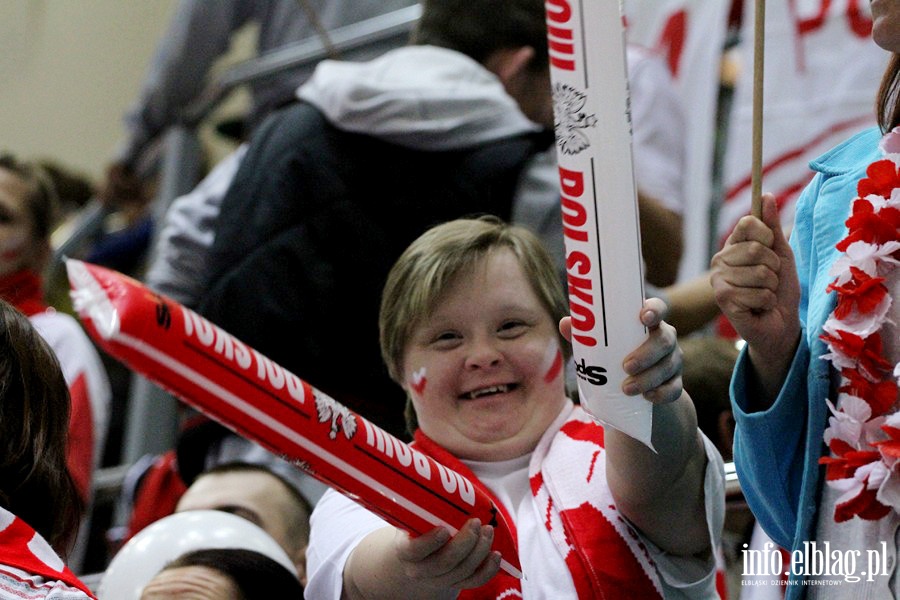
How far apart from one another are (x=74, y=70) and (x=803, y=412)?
19.0 ft

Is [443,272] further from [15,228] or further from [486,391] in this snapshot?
[15,228]

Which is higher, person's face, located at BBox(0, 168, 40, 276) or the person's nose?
the person's nose

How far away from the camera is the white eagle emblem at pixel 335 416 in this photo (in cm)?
125

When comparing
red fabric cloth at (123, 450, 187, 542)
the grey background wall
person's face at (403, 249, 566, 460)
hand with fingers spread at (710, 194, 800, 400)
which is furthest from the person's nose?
the grey background wall

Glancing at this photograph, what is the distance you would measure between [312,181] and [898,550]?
133 cm

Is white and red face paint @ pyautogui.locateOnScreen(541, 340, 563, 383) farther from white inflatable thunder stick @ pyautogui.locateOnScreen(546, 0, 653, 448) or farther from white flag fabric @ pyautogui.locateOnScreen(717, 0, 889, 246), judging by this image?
white flag fabric @ pyautogui.locateOnScreen(717, 0, 889, 246)

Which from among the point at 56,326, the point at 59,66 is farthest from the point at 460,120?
the point at 59,66

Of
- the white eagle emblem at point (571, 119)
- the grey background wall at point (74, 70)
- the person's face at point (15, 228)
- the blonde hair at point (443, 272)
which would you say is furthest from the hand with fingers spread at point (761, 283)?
the grey background wall at point (74, 70)

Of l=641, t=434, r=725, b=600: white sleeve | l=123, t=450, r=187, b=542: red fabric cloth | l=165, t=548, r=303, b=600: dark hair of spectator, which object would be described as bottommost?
l=123, t=450, r=187, b=542: red fabric cloth

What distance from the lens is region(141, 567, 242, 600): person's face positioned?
183 cm

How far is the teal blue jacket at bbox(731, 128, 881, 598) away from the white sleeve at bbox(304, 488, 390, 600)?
409 millimetres

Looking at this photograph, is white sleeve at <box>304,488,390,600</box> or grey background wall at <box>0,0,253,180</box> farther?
grey background wall at <box>0,0,253,180</box>

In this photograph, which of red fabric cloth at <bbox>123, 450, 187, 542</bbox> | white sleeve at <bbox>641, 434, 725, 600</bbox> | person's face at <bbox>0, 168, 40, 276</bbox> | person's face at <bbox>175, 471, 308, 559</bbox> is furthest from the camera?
person's face at <bbox>0, 168, 40, 276</bbox>

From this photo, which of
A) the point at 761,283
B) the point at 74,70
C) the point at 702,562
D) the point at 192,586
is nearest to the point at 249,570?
the point at 192,586
